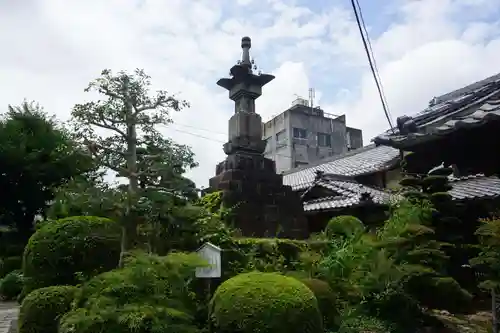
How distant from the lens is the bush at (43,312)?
6.31 meters

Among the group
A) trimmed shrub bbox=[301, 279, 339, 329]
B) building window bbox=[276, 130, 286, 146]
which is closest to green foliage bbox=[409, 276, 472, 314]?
trimmed shrub bbox=[301, 279, 339, 329]

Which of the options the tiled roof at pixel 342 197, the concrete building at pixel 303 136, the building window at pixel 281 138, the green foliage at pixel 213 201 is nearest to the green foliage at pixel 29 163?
the tiled roof at pixel 342 197

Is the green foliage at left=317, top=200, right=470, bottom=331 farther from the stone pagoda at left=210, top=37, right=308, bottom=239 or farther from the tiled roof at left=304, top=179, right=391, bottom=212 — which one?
the tiled roof at left=304, top=179, right=391, bottom=212

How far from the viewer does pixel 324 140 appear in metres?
37.2

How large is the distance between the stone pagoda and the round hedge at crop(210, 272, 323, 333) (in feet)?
11.6

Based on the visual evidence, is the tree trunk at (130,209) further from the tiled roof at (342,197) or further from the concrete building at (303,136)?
the concrete building at (303,136)

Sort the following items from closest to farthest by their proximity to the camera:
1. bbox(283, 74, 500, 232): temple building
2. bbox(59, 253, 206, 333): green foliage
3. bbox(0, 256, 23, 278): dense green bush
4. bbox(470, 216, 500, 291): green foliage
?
bbox(283, 74, 500, 232): temple building < bbox(59, 253, 206, 333): green foliage < bbox(470, 216, 500, 291): green foliage < bbox(0, 256, 23, 278): dense green bush

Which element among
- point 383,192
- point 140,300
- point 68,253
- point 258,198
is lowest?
point 140,300

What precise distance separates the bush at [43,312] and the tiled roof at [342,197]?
31.6 ft

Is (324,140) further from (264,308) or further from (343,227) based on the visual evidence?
(264,308)

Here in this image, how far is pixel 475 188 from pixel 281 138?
24.9m

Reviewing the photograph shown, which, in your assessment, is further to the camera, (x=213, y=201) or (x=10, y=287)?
(x=10, y=287)

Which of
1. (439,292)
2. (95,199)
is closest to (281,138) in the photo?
(95,199)

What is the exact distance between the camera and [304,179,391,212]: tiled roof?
1410 cm
